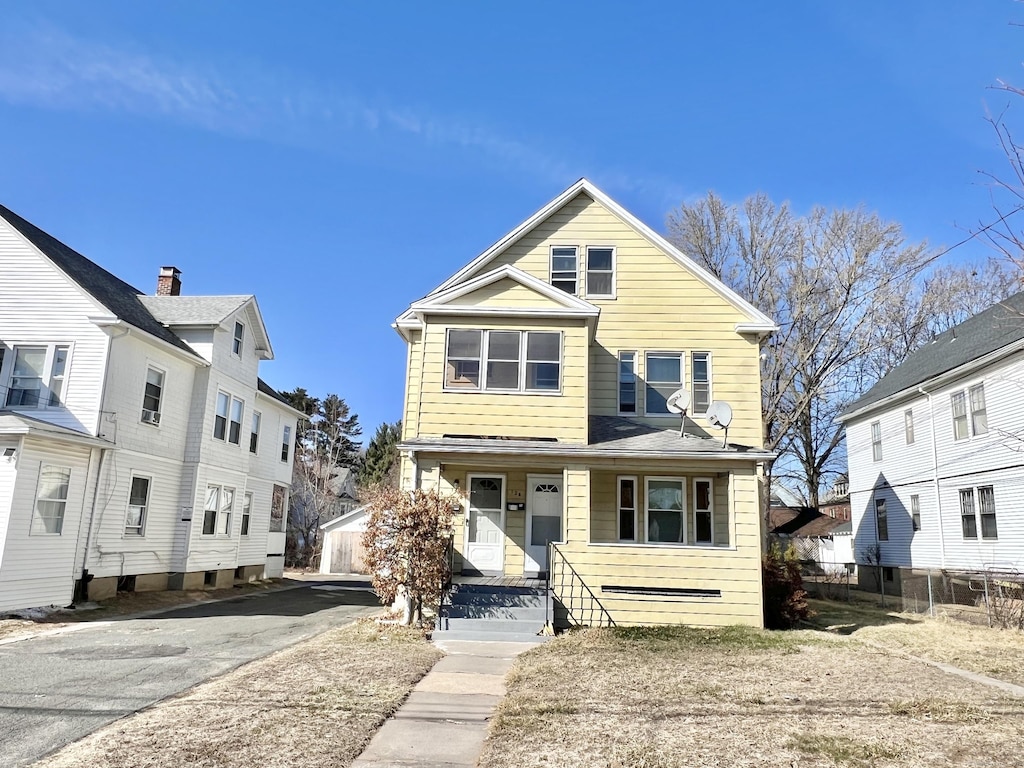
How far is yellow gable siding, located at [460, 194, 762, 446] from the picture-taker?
52.1 ft

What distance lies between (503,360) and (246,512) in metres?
13.5

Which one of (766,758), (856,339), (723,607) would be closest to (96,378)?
(723,607)

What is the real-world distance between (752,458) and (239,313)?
15.7m

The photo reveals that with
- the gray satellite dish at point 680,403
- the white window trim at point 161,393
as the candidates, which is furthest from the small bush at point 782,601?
the white window trim at point 161,393

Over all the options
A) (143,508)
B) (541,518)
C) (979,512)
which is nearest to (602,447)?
(541,518)

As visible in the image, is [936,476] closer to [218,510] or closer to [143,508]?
[218,510]

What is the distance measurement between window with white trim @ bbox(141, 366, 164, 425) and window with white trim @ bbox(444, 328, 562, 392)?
28.3 feet

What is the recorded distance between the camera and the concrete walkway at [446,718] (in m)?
5.68

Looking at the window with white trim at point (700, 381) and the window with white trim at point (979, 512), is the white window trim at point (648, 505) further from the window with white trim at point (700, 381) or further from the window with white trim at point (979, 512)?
the window with white trim at point (979, 512)

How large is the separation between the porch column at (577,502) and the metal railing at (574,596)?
0.47 meters

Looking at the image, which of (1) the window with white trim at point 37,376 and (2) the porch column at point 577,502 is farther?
(1) the window with white trim at point 37,376

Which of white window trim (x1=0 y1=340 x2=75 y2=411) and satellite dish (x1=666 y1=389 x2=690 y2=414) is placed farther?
white window trim (x1=0 y1=340 x2=75 y2=411)

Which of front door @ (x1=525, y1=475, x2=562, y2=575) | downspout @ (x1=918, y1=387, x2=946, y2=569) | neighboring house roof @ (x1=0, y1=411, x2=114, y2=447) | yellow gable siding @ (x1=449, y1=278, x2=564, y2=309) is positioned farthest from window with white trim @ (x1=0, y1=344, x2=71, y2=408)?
downspout @ (x1=918, y1=387, x2=946, y2=569)

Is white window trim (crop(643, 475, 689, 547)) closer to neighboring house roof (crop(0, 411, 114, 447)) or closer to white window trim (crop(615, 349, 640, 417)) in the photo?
white window trim (crop(615, 349, 640, 417))
